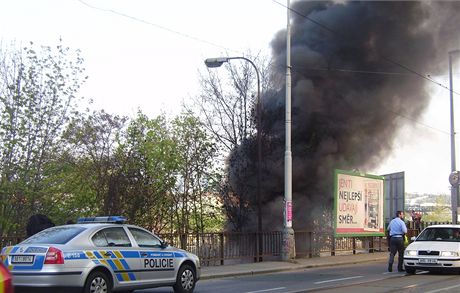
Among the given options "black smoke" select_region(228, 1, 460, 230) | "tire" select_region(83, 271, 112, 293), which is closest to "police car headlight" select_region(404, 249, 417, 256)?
"tire" select_region(83, 271, 112, 293)

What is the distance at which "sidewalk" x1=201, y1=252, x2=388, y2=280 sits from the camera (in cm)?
1435

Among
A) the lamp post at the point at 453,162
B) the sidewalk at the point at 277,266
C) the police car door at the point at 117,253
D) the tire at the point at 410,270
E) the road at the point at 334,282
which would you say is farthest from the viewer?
the lamp post at the point at 453,162

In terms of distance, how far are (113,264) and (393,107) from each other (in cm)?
1820

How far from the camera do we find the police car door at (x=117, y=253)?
9156mm

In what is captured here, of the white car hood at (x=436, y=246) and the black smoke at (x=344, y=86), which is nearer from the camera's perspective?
the white car hood at (x=436, y=246)

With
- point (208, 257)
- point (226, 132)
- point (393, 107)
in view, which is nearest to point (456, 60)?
point (393, 107)

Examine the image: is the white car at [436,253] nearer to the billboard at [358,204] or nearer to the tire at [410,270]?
the tire at [410,270]

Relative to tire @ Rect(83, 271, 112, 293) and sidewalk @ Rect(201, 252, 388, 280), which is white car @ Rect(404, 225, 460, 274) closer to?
sidewalk @ Rect(201, 252, 388, 280)

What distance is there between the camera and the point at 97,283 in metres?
8.93

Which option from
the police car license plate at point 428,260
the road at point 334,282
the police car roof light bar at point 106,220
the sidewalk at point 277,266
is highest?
the police car roof light bar at point 106,220

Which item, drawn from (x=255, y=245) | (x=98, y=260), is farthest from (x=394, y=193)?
(x=98, y=260)

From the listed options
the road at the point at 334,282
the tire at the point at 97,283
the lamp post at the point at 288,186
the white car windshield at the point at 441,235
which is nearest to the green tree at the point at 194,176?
the lamp post at the point at 288,186

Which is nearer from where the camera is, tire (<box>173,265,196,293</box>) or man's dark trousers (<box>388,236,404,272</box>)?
tire (<box>173,265,196,293</box>)

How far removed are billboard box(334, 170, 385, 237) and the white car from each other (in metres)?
5.60
